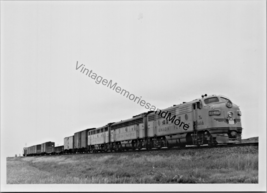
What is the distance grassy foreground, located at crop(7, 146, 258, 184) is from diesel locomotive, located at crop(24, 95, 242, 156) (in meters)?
1.38

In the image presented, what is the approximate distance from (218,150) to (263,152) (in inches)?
74.1

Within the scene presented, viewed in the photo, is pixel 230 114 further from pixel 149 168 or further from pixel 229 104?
pixel 149 168

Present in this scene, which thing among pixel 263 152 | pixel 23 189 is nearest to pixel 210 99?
pixel 263 152

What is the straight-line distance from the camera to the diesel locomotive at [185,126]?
15.2 meters

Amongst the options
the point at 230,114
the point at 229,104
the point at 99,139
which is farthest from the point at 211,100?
the point at 99,139

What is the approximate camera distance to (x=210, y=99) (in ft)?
52.9

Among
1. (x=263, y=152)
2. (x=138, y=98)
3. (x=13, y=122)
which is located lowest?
(x=263, y=152)

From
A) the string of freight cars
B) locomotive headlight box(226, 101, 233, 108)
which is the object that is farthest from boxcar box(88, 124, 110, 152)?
locomotive headlight box(226, 101, 233, 108)

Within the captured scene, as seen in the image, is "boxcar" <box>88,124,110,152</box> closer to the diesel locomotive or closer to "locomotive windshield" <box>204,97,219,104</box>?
the diesel locomotive

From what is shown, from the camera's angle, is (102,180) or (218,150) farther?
(102,180)

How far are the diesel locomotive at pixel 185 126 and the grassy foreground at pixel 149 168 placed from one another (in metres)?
1.38

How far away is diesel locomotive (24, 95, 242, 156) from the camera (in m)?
15.2

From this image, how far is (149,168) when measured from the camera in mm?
15297

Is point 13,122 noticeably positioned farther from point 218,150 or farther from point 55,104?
point 218,150
